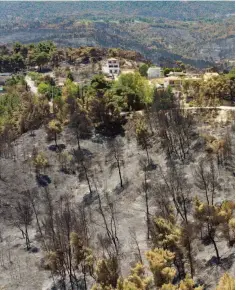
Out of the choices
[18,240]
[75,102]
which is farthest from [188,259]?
[75,102]

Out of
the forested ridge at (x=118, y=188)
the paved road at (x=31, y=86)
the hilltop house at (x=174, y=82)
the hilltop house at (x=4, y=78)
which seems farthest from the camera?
the hilltop house at (x=4, y=78)

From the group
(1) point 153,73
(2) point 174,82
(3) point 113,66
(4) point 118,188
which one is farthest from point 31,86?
(4) point 118,188

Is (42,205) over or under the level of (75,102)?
under

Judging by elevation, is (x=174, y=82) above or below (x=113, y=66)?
below

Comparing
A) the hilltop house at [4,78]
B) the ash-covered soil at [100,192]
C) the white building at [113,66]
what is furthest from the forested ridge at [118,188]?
the white building at [113,66]

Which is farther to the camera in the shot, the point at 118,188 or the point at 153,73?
the point at 153,73

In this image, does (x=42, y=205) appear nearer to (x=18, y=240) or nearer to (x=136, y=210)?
(x=18, y=240)

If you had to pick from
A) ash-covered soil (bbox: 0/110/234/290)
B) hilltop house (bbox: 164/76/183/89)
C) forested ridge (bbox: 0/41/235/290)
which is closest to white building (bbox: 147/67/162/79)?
hilltop house (bbox: 164/76/183/89)

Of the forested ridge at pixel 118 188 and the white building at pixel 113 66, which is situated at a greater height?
the white building at pixel 113 66

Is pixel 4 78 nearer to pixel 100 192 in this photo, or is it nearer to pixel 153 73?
pixel 153 73

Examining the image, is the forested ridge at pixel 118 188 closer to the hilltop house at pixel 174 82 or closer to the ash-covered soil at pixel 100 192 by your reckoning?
the ash-covered soil at pixel 100 192

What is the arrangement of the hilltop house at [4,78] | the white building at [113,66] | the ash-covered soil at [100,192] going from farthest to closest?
the hilltop house at [4,78] < the white building at [113,66] < the ash-covered soil at [100,192]
